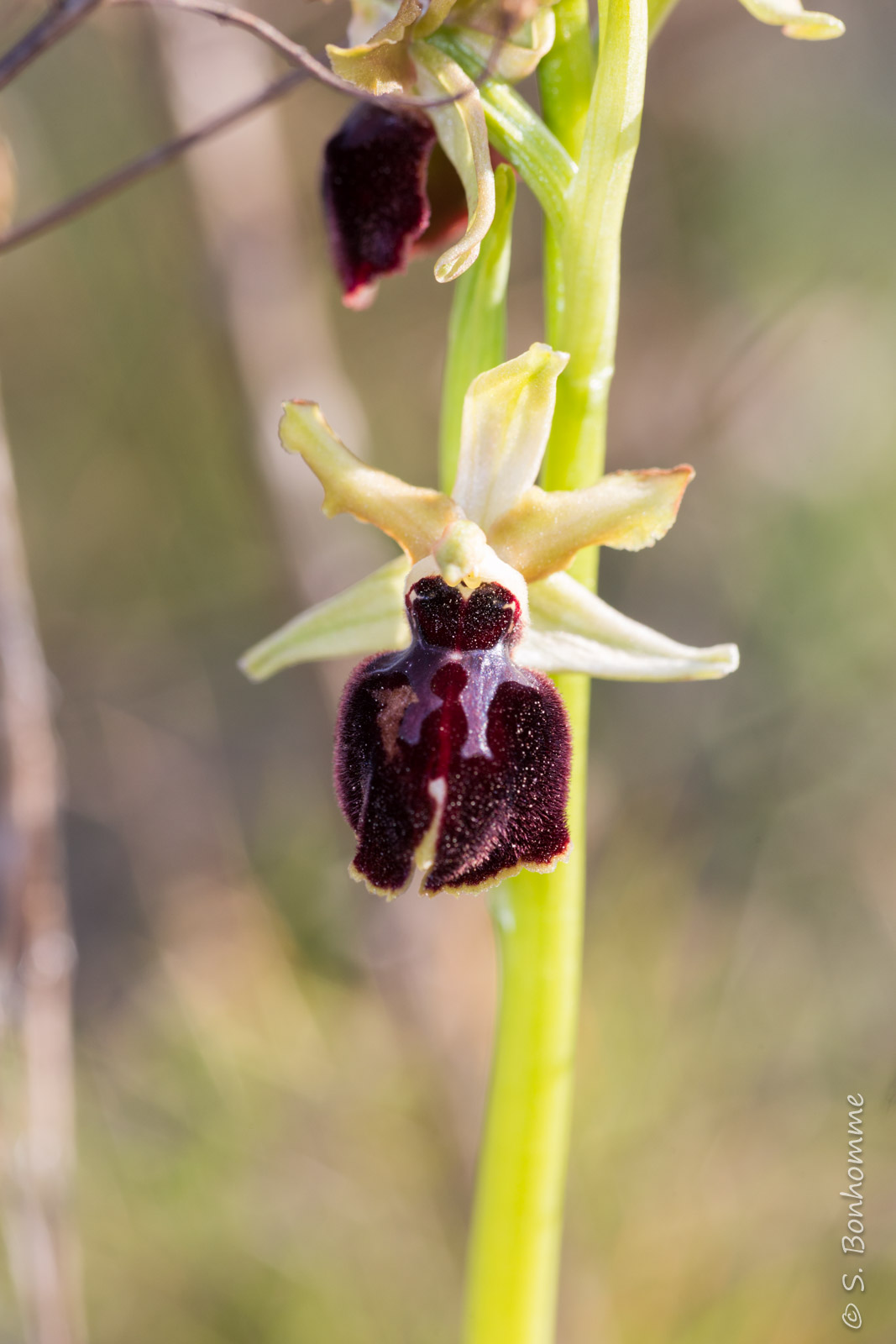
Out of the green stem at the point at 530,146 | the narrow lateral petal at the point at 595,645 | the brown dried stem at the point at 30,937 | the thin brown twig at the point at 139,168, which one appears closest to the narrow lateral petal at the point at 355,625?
the narrow lateral petal at the point at 595,645

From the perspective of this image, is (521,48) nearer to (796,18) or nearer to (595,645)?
(796,18)

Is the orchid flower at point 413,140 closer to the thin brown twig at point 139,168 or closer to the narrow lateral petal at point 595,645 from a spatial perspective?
the thin brown twig at point 139,168

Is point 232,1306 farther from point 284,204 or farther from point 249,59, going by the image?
point 249,59

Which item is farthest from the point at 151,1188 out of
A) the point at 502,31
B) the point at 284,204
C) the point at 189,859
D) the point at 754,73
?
the point at 754,73

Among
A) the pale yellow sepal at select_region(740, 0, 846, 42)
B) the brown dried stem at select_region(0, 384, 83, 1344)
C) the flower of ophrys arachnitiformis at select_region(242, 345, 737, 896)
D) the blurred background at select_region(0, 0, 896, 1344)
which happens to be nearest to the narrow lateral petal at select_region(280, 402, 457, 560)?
the flower of ophrys arachnitiformis at select_region(242, 345, 737, 896)

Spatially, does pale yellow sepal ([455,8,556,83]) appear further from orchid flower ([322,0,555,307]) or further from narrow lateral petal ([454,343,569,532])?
narrow lateral petal ([454,343,569,532])
